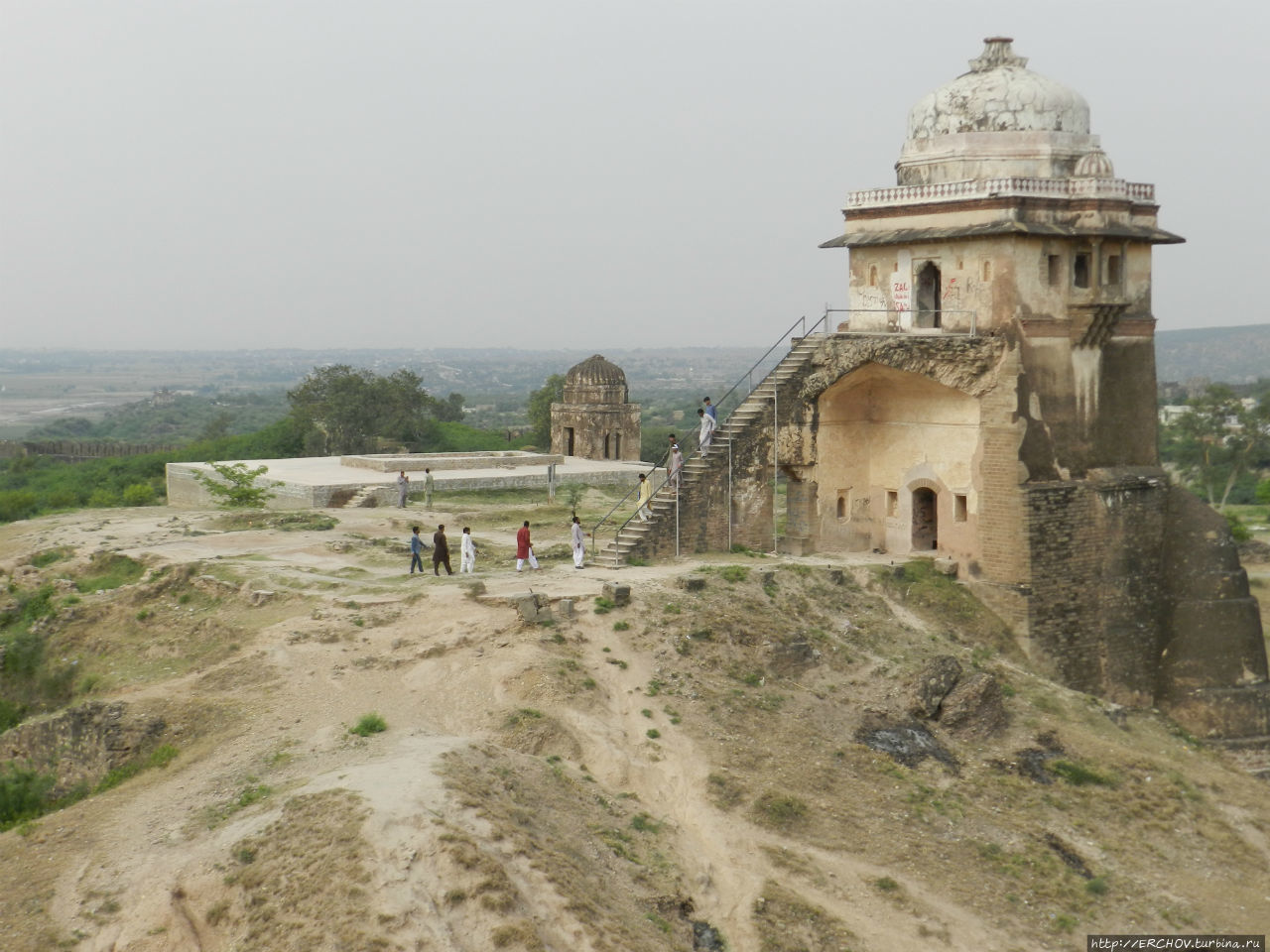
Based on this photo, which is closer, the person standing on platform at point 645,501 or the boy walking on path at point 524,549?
the boy walking on path at point 524,549

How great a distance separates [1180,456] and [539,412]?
23028 millimetres

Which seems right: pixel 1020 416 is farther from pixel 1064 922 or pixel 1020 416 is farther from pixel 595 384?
pixel 595 384

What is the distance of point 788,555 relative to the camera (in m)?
23.9

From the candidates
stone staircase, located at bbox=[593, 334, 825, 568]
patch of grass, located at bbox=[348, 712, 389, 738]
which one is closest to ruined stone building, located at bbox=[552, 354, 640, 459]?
stone staircase, located at bbox=[593, 334, 825, 568]

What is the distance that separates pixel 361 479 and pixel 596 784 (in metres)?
16.2

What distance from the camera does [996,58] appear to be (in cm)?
2447

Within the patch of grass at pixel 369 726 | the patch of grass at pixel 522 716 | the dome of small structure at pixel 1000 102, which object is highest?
the dome of small structure at pixel 1000 102

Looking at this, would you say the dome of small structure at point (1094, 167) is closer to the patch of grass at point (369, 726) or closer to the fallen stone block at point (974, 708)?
the fallen stone block at point (974, 708)

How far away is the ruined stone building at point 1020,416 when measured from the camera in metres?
22.5

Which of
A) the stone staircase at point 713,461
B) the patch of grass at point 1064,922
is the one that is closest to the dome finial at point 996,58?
the stone staircase at point 713,461

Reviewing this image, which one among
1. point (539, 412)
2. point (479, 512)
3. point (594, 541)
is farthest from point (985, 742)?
point (539, 412)

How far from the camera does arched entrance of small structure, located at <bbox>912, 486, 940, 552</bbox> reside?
2462 centimetres

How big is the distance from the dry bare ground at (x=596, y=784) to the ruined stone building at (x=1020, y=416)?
3.63ft

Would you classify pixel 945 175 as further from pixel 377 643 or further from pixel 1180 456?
pixel 1180 456
